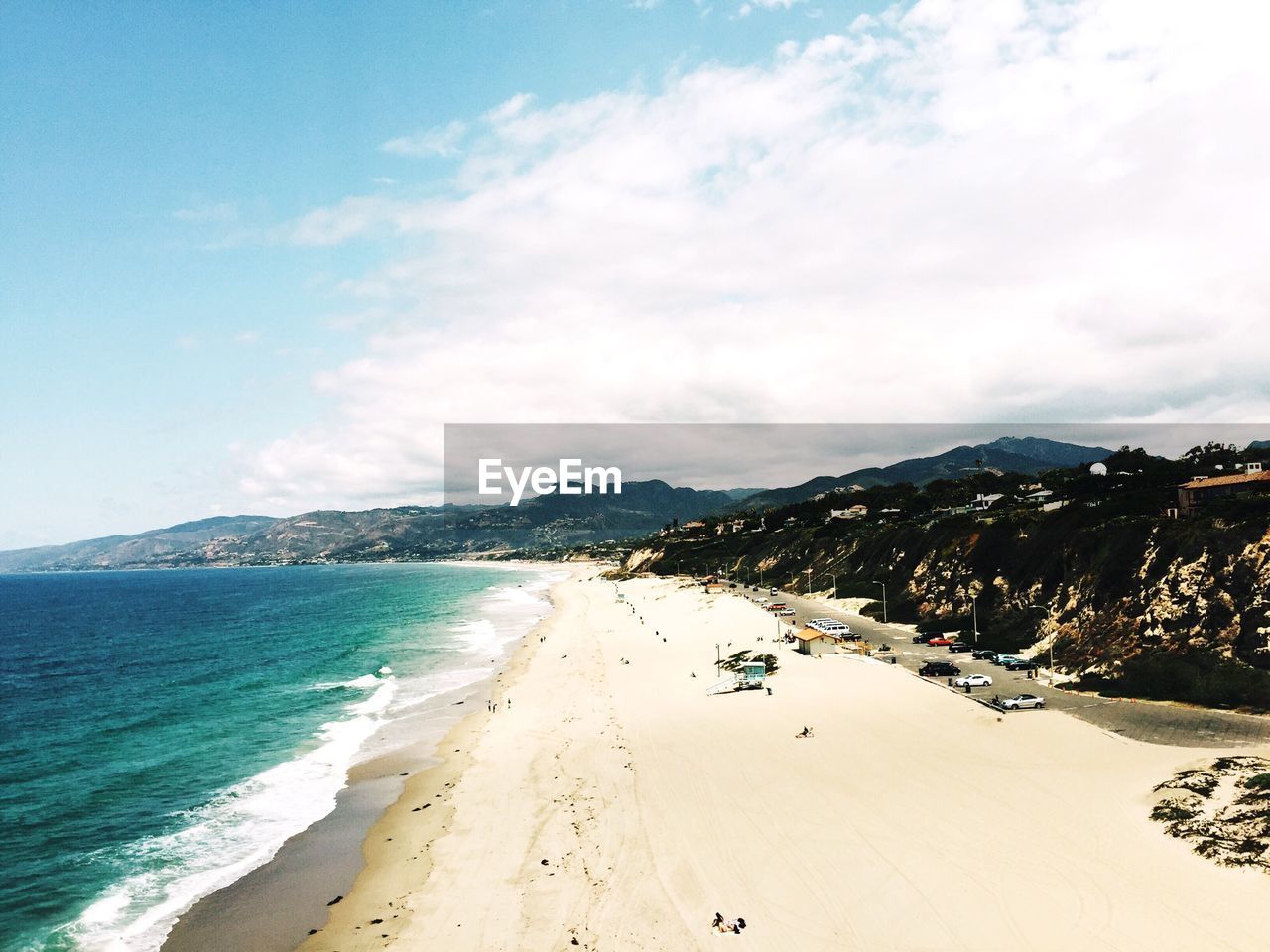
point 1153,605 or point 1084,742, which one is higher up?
point 1153,605

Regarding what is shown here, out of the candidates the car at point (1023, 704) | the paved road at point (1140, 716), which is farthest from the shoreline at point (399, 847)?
the paved road at point (1140, 716)

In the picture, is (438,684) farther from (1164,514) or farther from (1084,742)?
(1164,514)

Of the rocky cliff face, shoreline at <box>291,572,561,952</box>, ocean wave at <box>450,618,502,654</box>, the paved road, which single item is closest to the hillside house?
the rocky cliff face

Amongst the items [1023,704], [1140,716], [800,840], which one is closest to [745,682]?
[1023,704]

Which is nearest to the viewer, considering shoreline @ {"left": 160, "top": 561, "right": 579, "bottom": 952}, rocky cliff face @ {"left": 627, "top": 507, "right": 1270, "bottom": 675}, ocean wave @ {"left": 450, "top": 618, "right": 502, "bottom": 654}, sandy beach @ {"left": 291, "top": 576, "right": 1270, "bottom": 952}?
sandy beach @ {"left": 291, "top": 576, "right": 1270, "bottom": 952}

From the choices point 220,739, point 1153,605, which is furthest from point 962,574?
point 220,739

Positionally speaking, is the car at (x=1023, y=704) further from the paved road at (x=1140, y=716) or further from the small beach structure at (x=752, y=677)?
the small beach structure at (x=752, y=677)

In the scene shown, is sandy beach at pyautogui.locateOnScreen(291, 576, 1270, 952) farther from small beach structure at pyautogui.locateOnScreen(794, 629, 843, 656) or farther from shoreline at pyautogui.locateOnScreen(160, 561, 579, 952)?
small beach structure at pyautogui.locateOnScreen(794, 629, 843, 656)
